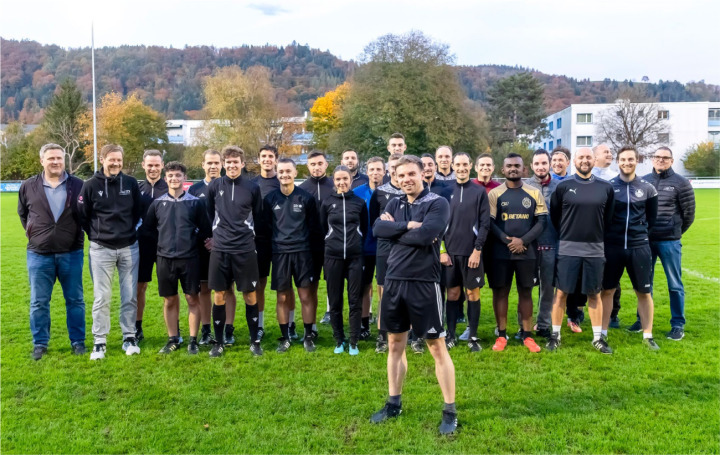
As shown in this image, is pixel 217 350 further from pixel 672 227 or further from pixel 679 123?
pixel 679 123

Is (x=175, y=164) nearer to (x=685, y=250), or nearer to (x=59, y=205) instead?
(x=59, y=205)

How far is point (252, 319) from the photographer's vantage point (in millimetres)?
6078

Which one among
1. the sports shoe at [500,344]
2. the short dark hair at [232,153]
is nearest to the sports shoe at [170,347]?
the short dark hair at [232,153]

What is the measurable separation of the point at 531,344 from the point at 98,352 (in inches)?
184

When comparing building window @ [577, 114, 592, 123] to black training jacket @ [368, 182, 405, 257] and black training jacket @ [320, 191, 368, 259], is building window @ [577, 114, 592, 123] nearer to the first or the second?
black training jacket @ [368, 182, 405, 257]

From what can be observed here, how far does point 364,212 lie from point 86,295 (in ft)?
18.3

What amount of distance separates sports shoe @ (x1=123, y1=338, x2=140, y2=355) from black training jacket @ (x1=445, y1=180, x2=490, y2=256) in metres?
3.63

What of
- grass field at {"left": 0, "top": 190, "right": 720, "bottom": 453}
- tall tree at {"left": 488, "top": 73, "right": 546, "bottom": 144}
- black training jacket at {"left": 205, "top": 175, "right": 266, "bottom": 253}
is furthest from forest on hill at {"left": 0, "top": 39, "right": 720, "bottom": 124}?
grass field at {"left": 0, "top": 190, "right": 720, "bottom": 453}

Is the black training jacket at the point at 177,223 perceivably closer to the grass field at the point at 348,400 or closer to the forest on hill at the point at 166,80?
the grass field at the point at 348,400

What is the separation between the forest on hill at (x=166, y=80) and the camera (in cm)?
10144

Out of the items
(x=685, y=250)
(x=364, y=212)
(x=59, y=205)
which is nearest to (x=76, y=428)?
(x=59, y=205)

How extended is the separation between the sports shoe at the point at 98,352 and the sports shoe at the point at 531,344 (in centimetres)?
459

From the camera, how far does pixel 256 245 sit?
646cm

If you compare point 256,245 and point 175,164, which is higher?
point 175,164
